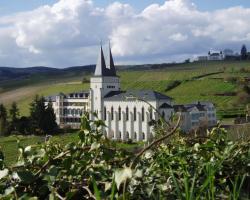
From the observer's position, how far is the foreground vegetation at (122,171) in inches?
90.4

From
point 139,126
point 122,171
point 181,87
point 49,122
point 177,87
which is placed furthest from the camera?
point 177,87

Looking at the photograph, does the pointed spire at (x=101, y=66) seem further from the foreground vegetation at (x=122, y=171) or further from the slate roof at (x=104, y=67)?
the foreground vegetation at (x=122, y=171)

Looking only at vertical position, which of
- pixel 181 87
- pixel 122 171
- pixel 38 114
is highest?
pixel 122 171

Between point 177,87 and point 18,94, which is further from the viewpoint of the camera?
point 18,94

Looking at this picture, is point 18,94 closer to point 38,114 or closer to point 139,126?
point 38,114

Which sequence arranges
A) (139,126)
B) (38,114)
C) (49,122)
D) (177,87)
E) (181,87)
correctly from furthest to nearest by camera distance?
(177,87) < (181,87) < (49,122) < (38,114) < (139,126)

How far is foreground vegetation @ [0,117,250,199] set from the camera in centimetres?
229

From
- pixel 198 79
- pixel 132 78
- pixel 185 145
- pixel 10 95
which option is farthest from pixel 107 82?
pixel 185 145

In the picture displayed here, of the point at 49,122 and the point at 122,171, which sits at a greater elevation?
the point at 122,171

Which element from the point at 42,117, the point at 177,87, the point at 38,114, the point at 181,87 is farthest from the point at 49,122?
the point at 177,87

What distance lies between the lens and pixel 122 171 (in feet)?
7.02

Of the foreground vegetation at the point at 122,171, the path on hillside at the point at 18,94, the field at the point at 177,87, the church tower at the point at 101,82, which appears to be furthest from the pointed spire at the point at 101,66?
the foreground vegetation at the point at 122,171

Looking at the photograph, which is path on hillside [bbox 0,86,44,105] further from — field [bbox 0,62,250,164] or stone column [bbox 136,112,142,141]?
stone column [bbox 136,112,142,141]

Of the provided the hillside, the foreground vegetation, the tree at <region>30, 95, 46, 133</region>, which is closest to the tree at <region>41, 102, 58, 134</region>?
the tree at <region>30, 95, 46, 133</region>
